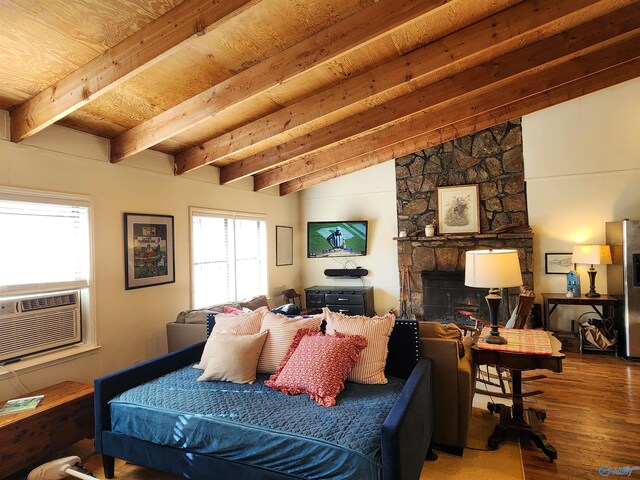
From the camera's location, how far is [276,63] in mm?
2666

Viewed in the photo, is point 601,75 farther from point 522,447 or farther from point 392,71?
point 522,447

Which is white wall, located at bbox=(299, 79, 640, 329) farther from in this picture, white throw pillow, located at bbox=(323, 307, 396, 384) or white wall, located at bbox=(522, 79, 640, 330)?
white throw pillow, located at bbox=(323, 307, 396, 384)

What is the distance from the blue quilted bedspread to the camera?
181 cm

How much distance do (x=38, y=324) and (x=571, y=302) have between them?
5.79 m

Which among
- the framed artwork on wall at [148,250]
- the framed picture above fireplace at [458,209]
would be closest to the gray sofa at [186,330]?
the framed artwork on wall at [148,250]

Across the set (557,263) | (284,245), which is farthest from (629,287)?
(284,245)

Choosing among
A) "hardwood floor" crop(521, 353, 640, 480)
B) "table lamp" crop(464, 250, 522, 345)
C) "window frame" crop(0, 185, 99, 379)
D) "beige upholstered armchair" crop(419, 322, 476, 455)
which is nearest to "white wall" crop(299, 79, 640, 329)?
"hardwood floor" crop(521, 353, 640, 480)

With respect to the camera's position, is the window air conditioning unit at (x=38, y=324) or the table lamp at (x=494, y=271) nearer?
the table lamp at (x=494, y=271)

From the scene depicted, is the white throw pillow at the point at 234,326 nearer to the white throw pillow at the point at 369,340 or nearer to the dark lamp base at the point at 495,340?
the white throw pillow at the point at 369,340

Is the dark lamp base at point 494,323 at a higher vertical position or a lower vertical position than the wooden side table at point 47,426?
higher

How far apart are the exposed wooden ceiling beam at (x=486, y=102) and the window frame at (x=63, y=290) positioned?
2871mm

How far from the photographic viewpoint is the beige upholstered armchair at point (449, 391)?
2.58 m

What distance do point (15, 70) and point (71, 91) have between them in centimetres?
30

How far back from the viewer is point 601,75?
4.58 metres
